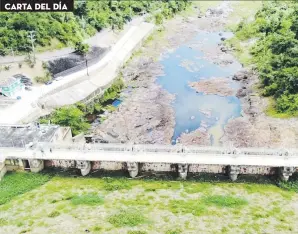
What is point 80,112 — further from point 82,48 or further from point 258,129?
point 258,129

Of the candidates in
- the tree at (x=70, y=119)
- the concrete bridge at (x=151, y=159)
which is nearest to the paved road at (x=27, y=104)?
the tree at (x=70, y=119)

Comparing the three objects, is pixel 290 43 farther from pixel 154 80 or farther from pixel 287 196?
pixel 287 196

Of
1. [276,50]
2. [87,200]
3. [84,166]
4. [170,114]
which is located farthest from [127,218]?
[276,50]

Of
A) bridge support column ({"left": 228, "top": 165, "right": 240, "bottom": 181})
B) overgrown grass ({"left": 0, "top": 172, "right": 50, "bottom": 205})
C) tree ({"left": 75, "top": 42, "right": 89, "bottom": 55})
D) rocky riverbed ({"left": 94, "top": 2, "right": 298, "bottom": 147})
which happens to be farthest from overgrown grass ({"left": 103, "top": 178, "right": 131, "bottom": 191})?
tree ({"left": 75, "top": 42, "right": 89, "bottom": 55})

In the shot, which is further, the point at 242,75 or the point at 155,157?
the point at 242,75

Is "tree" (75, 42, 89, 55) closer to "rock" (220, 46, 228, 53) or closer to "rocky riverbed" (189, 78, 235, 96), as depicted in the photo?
"rocky riverbed" (189, 78, 235, 96)
